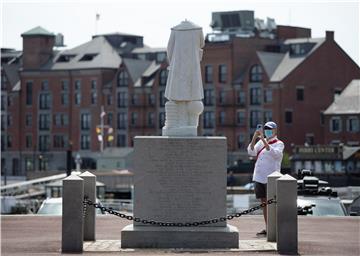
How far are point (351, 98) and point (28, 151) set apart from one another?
42.4 m

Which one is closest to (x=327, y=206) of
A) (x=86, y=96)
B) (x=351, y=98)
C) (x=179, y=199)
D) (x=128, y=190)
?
(x=179, y=199)

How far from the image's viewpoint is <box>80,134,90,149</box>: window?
134 m

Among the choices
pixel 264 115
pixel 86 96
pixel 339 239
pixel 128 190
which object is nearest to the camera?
pixel 339 239

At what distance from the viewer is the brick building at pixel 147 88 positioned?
11819 cm

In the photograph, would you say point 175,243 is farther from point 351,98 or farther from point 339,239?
point 351,98

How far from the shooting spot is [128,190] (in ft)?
319

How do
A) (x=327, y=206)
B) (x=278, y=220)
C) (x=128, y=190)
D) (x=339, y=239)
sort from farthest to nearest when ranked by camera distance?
1. (x=128, y=190)
2. (x=327, y=206)
3. (x=339, y=239)
4. (x=278, y=220)

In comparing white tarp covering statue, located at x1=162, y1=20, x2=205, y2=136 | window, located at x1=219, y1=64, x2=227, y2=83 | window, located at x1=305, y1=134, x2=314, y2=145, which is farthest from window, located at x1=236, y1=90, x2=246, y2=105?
white tarp covering statue, located at x1=162, y1=20, x2=205, y2=136

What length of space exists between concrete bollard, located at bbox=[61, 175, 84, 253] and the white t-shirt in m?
3.65

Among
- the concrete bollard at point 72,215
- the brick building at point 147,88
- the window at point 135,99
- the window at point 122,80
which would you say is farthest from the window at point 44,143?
the concrete bollard at point 72,215

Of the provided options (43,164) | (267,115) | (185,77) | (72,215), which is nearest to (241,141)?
(267,115)

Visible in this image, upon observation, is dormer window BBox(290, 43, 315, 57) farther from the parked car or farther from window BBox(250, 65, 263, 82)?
the parked car

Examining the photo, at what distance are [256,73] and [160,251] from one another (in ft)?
326

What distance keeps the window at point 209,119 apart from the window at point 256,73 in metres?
7.20
